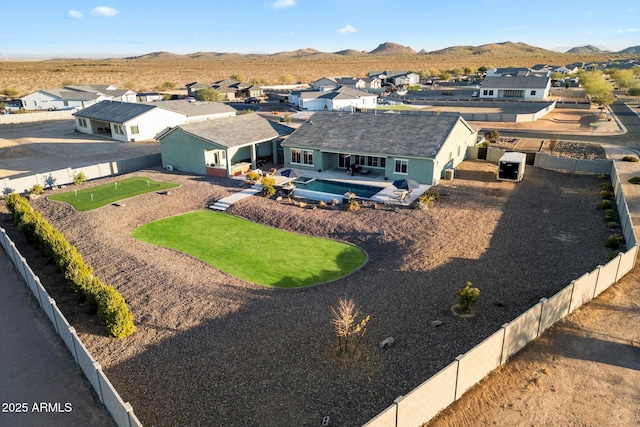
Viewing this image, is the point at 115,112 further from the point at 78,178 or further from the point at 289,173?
the point at 289,173

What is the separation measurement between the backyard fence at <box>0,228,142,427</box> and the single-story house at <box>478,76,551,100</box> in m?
89.3

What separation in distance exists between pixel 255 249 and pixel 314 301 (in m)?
6.93

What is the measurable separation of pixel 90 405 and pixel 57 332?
15.3ft

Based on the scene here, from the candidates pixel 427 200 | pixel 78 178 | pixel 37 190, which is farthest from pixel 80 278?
pixel 78 178

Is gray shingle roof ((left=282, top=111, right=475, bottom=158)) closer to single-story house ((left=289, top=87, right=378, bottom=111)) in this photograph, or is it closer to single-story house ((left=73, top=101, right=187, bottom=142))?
single-story house ((left=73, top=101, right=187, bottom=142))

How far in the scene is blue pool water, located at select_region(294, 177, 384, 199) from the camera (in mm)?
32125


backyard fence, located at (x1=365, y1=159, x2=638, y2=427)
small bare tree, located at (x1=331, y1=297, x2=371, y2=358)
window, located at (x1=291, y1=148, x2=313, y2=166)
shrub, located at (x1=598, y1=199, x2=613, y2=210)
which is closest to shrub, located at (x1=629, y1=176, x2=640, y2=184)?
shrub, located at (x1=598, y1=199, x2=613, y2=210)

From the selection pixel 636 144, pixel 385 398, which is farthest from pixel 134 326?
pixel 636 144

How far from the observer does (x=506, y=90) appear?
87.2m

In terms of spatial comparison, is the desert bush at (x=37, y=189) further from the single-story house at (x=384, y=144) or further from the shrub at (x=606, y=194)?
the shrub at (x=606, y=194)

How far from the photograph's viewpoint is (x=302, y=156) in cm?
3866

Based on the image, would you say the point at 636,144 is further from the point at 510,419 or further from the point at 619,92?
the point at 619,92

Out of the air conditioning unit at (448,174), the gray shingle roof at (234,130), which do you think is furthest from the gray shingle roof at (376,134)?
the gray shingle roof at (234,130)

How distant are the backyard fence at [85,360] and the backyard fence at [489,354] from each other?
6.06 m
